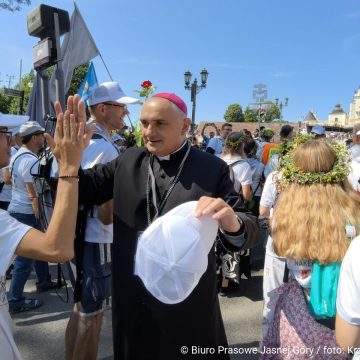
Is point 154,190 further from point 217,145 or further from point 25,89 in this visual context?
point 25,89

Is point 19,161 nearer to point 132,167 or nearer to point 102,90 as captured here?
point 102,90

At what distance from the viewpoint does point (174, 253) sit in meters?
1.34

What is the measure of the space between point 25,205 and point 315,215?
3.46 m

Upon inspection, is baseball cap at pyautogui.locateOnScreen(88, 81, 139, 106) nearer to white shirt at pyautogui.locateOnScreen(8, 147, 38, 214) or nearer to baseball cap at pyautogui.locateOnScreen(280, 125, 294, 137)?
white shirt at pyautogui.locateOnScreen(8, 147, 38, 214)

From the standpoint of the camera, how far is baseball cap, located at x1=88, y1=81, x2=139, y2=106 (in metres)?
2.75

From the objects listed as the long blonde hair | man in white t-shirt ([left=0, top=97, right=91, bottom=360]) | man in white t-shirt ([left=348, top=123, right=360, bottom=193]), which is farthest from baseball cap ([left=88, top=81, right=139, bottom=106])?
man in white t-shirt ([left=348, top=123, right=360, bottom=193])

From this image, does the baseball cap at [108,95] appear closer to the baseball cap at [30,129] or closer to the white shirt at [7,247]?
the white shirt at [7,247]

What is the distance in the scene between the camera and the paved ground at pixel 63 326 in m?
3.08

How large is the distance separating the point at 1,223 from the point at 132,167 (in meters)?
0.89

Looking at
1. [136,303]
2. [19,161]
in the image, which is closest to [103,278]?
[136,303]

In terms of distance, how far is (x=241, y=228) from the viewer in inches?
67.4

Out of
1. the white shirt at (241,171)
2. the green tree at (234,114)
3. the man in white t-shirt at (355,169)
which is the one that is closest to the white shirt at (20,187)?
the white shirt at (241,171)

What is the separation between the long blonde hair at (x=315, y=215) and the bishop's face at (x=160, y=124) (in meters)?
0.80

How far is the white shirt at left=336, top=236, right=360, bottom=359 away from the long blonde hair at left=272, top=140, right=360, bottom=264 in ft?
1.56
